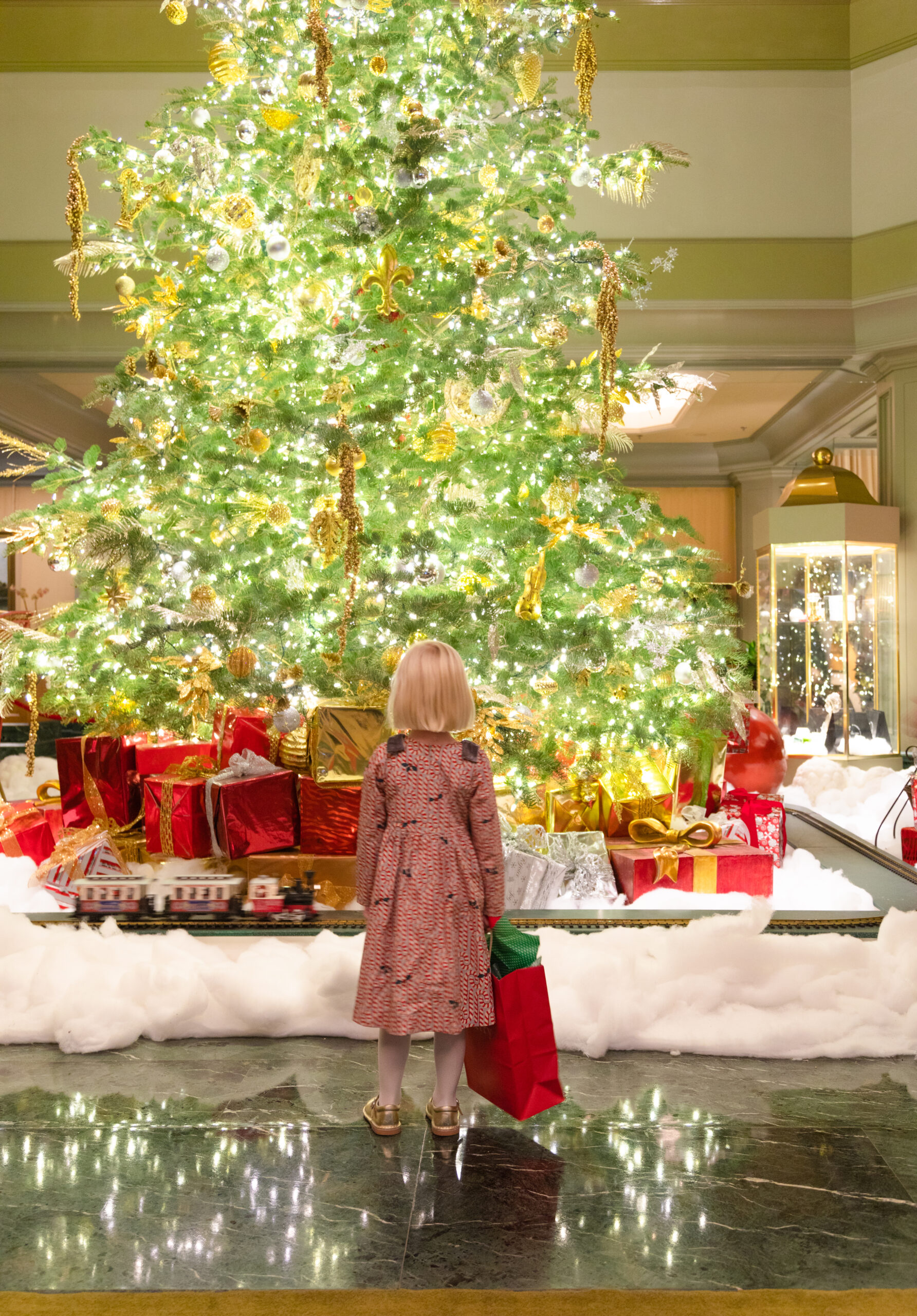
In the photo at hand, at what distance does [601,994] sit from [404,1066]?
2.70ft

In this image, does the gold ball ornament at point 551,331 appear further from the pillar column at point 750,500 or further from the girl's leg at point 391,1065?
the pillar column at point 750,500

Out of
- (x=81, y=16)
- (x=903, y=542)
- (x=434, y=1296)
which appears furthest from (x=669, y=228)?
(x=434, y=1296)

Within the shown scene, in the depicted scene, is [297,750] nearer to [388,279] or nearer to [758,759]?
Answer: [388,279]

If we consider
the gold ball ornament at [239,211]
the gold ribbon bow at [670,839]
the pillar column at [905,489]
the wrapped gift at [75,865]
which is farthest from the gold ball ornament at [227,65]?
the pillar column at [905,489]

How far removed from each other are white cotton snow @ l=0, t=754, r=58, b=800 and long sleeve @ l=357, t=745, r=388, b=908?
5350 mm

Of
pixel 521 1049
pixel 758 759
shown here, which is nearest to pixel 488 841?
pixel 521 1049

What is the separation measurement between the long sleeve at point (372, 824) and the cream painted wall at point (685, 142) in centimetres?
802

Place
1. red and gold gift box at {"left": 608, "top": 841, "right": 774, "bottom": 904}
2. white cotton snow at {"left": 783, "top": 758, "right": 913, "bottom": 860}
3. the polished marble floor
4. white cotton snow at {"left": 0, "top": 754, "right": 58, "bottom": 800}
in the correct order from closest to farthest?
the polished marble floor < red and gold gift box at {"left": 608, "top": 841, "right": 774, "bottom": 904} < white cotton snow at {"left": 0, "top": 754, "right": 58, "bottom": 800} < white cotton snow at {"left": 783, "top": 758, "right": 913, "bottom": 860}

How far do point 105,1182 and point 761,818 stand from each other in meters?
3.78

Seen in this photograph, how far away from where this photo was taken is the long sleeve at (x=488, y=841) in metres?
2.80

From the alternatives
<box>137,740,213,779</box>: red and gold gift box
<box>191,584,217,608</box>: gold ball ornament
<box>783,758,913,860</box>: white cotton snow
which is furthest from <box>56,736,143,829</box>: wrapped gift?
<box>783,758,913,860</box>: white cotton snow

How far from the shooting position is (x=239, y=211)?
4.70 metres

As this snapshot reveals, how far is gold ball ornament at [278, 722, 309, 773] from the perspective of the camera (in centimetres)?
500

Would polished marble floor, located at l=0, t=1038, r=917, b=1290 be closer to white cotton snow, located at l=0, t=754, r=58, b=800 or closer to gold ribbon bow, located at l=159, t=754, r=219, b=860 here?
gold ribbon bow, located at l=159, t=754, r=219, b=860
